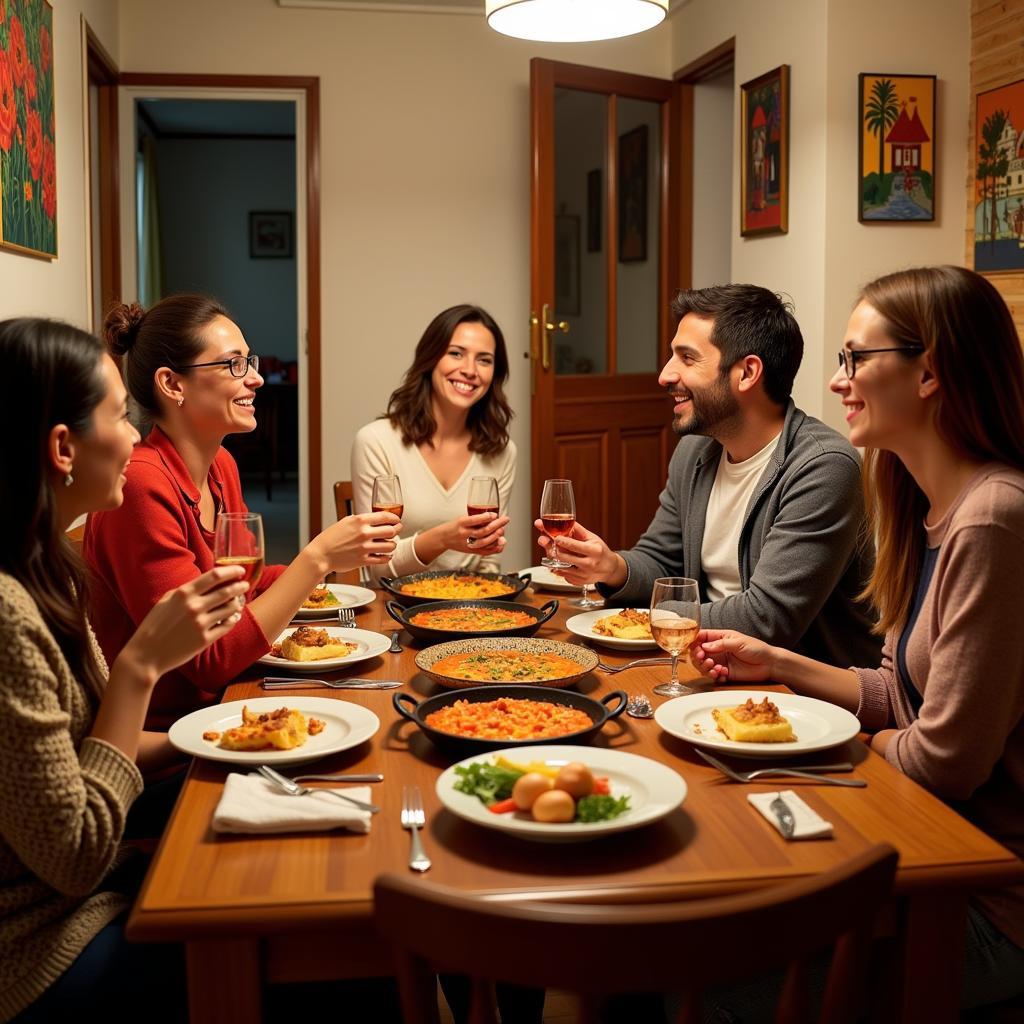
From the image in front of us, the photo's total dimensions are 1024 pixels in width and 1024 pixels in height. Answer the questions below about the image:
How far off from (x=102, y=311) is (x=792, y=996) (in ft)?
14.8

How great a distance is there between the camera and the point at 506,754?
1.41m

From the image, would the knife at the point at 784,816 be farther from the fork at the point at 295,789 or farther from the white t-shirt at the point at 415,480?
the white t-shirt at the point at 415,480

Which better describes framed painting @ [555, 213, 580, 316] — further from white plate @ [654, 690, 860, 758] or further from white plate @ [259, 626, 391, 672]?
white plate @ [654, 690, 860, 758]

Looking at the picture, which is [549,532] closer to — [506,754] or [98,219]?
[506,754]

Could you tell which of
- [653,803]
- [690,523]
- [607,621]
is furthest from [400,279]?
→ [653,803]

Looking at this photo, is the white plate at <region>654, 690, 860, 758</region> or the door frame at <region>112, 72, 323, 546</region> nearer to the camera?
the white plate at <region>654, 690, 860, 758</region>

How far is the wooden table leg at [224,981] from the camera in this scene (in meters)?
1.12

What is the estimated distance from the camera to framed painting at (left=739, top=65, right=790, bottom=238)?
14.2ft

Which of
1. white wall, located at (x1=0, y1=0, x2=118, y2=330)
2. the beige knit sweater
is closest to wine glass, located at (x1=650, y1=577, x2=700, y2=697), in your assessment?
the beige knit sweater

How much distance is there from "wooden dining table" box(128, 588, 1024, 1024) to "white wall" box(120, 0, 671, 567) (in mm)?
4291

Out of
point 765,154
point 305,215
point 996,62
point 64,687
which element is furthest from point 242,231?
point 64,687

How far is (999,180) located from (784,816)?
132 inches

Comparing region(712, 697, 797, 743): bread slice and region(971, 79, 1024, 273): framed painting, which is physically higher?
region(971, 79, 1024, 273): framed painting

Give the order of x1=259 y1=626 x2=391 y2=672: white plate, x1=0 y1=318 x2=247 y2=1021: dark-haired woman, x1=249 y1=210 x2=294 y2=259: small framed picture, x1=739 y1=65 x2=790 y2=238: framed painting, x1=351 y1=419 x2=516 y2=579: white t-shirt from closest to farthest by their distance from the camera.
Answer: x1=0 y1=318 x2=247 y2=1021: dark-haired woman < x1=259 y1=626 x2=391 y2=672: white plate < x1=351 y1=419 x2=516 y2=579: white t-shirt < x1=739 y1=65 x2=790 y2=238: framed painting < x1=249 y1=210 x2=294 y2=259: small framed picture
